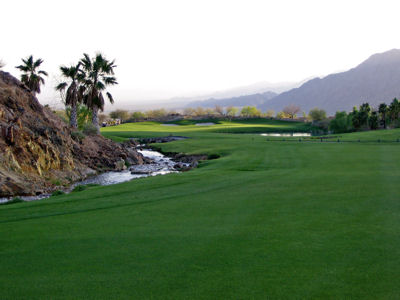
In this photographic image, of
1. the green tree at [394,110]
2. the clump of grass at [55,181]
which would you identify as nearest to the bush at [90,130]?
the clump of grass at [55,181]

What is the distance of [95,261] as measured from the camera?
7406 mm

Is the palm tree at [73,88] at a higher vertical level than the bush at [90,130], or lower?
higher

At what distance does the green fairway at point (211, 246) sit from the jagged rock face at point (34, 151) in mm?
8856

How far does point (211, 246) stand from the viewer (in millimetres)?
8055

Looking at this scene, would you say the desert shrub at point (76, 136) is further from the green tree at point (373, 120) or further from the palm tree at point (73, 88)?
the green tree at point (373, 120)

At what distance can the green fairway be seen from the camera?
6.16 meters

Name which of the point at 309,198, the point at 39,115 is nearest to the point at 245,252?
the point at 309,198

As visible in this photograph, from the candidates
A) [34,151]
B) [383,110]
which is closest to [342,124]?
[383,110]

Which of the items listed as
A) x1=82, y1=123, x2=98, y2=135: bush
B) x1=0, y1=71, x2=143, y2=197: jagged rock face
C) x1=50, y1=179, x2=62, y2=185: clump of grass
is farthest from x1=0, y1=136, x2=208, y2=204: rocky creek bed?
x1=82, y1=123, x2=98, y2=135: bush

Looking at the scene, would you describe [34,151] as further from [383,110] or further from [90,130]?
[383,110]

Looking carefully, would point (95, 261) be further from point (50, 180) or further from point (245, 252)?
point (50, 180)

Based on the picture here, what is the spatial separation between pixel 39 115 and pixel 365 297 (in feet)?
94.9

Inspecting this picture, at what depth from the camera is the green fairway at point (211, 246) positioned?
616 centimetres

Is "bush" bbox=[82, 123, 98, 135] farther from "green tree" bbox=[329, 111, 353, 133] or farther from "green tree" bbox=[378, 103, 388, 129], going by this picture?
"green tree" bbox=[378, 103, 388, 129]
